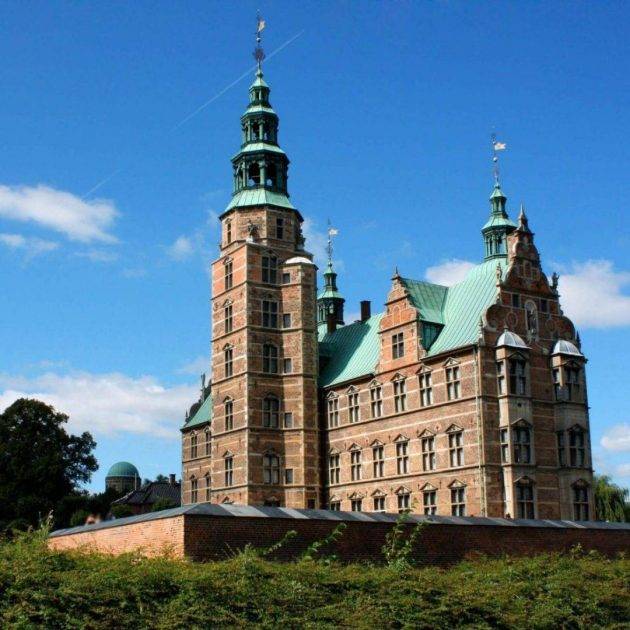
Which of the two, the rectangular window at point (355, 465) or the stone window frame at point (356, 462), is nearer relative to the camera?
the stone window frame at point (356, 462)

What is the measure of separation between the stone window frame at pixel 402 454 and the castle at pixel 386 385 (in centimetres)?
7

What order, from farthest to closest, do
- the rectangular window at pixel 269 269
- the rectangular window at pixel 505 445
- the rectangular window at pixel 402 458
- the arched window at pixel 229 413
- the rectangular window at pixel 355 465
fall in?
the rectangular window at pixel 269 269
the arched window at pixel 229 413
the rectangular window at pixel 355 465
the rectangular window at pixel 402 458
the rectangular window at pixel 505 445

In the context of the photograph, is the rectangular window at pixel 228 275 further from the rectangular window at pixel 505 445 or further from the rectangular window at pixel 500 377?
the rectangular window at pixel 505 445

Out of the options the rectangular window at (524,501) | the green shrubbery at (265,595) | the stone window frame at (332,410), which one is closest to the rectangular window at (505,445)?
the rectangular window at (524,501)

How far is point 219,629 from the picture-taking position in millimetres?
16953

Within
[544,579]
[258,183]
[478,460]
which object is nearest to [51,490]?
[258,183]

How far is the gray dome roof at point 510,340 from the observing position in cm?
4556

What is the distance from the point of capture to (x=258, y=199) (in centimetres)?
5662

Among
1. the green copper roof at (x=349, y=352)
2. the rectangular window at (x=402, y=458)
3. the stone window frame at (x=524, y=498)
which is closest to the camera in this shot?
the stone window frame at (x=524, y=498)

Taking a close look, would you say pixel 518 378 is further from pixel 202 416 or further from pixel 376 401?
pixel 202 416

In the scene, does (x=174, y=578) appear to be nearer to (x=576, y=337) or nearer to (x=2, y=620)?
(x=2, y=620)

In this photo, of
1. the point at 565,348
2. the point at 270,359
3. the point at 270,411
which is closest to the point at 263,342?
the point at 270,359

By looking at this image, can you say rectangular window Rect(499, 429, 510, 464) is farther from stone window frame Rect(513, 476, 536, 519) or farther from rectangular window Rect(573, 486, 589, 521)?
rectangular window Rect(573, 486, 589, 521)

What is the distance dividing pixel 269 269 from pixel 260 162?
683cm
